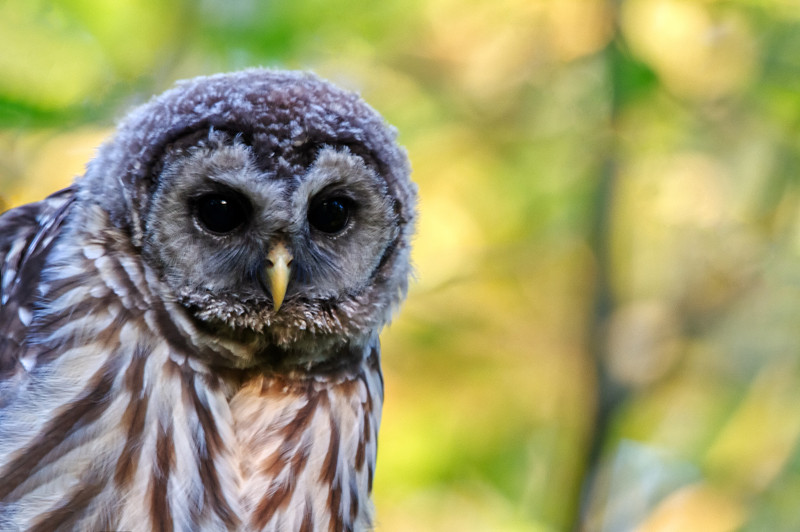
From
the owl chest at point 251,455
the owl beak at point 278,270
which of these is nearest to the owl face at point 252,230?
the owl beak at point 278,270

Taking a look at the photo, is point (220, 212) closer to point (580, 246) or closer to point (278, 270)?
point (278, 270)

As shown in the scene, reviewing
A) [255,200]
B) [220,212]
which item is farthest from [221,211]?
[255,200]

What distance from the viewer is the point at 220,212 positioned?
1937 mm

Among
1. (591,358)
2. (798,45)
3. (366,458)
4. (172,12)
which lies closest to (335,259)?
(366,458)

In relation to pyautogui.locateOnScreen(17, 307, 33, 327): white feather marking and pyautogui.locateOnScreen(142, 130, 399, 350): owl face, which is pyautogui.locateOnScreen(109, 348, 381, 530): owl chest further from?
pyautogui.locateOnScreen(17, 307, 33, 327): white feather marking

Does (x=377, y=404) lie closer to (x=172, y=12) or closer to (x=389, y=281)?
(x=389, y=281)

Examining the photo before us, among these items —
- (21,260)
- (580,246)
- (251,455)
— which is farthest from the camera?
(580,246)

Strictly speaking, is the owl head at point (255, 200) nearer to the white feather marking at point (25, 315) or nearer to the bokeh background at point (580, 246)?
the white feather marking at point (25, 315)

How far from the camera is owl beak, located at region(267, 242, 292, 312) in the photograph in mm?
1863

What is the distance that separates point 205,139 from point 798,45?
2.37 meters

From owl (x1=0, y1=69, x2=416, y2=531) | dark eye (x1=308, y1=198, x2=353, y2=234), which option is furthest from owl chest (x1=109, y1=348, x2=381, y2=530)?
dark eye (x1=308, y1=198, x2=353, y2=234)

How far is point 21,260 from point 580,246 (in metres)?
2.30

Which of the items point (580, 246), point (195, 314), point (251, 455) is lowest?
point (251, 455)

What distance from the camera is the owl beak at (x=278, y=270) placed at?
1863 millimetres
